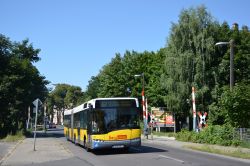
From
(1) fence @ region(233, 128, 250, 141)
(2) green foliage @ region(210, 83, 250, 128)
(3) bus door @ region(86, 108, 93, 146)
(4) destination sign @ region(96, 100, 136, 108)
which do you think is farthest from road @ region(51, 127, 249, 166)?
(2) green foliage @ region(210, 83, 250, 128)

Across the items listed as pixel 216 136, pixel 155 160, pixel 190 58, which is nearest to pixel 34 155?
pixel 155 160

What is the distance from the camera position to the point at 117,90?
226 ft

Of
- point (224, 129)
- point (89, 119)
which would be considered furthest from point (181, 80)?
point (89, 119)

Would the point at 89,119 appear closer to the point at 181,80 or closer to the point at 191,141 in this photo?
the point at 191,141

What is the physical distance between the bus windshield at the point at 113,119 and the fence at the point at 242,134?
27.4ft

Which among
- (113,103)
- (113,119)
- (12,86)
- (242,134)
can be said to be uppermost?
(12,86)

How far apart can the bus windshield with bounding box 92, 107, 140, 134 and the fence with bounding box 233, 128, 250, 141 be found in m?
8.36

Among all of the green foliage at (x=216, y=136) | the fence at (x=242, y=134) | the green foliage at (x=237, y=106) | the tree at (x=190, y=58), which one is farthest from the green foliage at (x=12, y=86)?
the fence at (x=242, y=134)

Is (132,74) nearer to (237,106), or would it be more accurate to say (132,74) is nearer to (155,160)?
(237,106)

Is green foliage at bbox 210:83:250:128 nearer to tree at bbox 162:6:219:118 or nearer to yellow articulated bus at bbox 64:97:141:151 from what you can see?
yellow articulated bus at bbox 64:97:141:151

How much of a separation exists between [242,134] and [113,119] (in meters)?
9.76

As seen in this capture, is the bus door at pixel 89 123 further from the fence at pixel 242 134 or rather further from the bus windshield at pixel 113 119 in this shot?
the fence at pixel 242 134

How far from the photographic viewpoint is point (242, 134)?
27.8 m

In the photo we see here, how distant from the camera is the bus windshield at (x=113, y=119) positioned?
22438 mm
